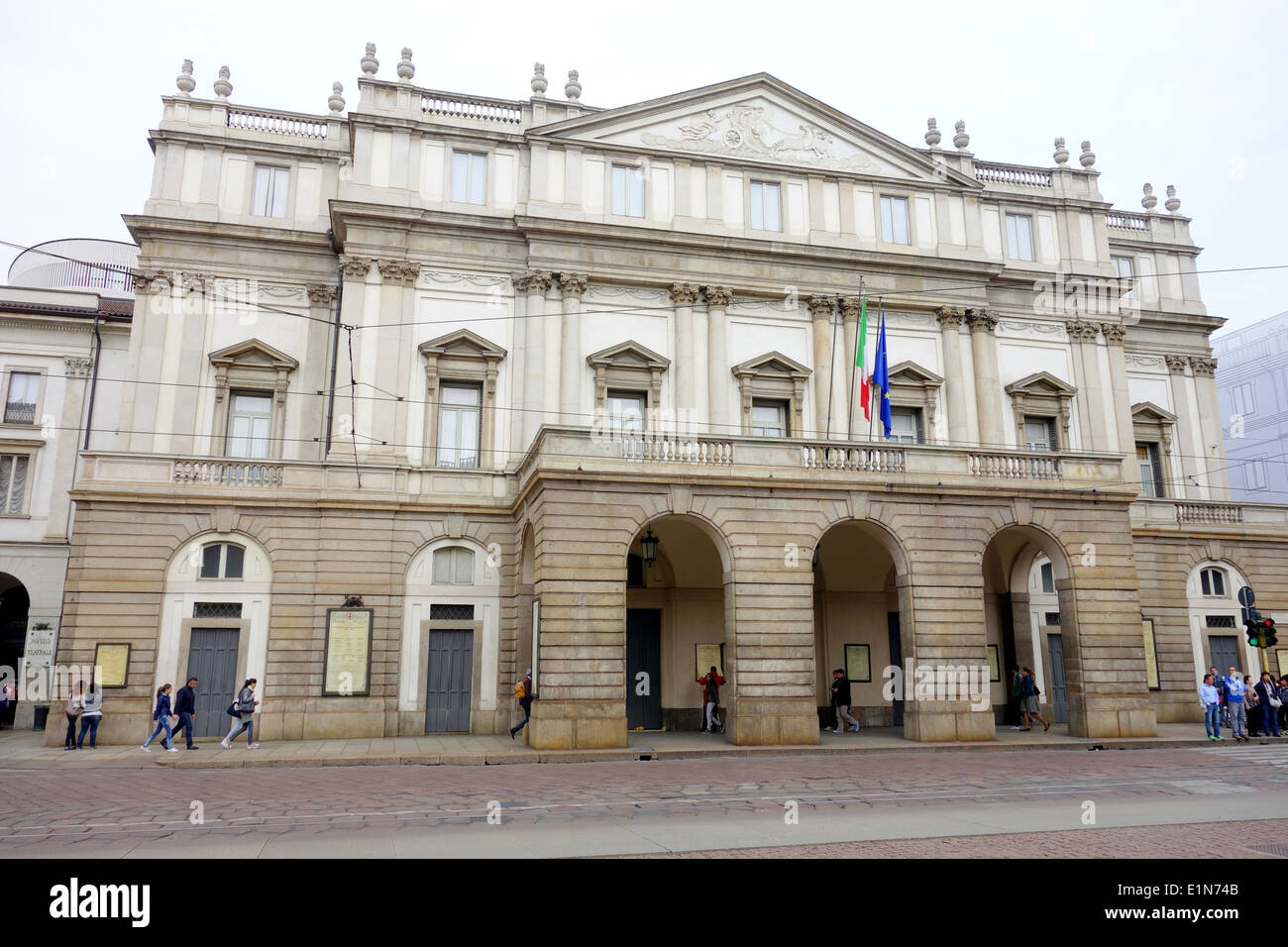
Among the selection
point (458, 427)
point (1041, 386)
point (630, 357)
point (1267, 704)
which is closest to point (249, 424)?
point (458, 427)

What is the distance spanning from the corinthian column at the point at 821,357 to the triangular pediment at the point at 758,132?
491 centimetres

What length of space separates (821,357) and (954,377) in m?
4.57

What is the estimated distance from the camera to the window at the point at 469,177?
28.5 m

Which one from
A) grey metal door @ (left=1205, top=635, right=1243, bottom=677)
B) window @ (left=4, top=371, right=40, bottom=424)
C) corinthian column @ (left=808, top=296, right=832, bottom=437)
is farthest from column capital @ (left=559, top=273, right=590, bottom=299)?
grey metal door @ (left=1205, top=635, right=1243, bottom=677)

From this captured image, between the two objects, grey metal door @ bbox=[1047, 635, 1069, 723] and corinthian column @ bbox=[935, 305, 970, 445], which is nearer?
grey metal door @ bbox=[1047, 635, 1069, 723]

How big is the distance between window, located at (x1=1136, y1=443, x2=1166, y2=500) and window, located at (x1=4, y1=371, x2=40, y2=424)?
3841 centimetres

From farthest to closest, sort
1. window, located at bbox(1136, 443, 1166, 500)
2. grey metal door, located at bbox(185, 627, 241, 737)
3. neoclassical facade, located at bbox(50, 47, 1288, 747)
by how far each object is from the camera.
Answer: window, located at bbox(1136, 443, 1166, 500) < grey metal door, located at bbox(185, 627, 241, 737) < neoclassical facade, located at bbox(50, 47, 1288, 747)

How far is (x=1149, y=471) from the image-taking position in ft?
110

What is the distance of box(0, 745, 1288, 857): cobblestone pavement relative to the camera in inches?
451

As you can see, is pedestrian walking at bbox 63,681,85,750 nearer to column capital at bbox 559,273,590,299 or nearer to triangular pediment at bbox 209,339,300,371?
triangular pediment at bbox 209,339,300,371

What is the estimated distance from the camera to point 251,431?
27.3 m

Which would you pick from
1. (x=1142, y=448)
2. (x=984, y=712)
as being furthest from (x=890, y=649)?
(x=1142, y=448)

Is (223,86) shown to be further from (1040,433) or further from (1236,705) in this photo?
(1236,705)
